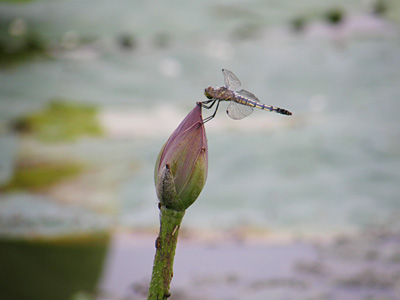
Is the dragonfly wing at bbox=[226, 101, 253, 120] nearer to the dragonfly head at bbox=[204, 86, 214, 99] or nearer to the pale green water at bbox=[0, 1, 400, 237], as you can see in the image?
the dragonfly head at bbox=[204, 86, 214, 99]

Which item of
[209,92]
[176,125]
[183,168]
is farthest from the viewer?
[176,125]

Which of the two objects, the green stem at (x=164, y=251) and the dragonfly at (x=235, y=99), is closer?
the green stem at (x=164, y=251)

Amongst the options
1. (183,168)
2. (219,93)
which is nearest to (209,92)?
(219,93)

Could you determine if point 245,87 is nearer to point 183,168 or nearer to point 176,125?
point 176,125

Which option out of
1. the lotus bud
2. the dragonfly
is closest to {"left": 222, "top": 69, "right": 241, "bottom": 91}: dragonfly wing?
the dragonfly

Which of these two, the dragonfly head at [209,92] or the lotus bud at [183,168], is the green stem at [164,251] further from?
the dragonfly head at [209,92]

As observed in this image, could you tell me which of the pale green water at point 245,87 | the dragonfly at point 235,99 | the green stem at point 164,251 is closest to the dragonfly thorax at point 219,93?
the dragonfly at point 235,99
